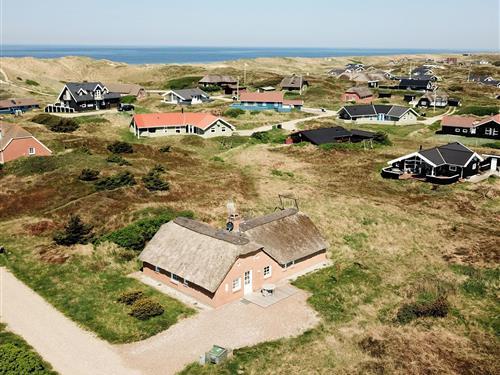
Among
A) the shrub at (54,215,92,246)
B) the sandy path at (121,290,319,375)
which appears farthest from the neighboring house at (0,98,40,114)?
the sandy path at (121,290,319,375)

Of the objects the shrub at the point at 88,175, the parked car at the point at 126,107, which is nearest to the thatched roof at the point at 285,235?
the shrub at the point at 88,175

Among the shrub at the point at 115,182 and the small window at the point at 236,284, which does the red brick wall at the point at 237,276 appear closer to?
the small window at the point at 236,284

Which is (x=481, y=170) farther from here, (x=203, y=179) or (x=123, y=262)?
(x=123, y=262)

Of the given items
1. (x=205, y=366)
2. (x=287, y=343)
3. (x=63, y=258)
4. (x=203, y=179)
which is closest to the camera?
(x=205, y=366)

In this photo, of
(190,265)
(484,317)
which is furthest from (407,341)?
(190,265)

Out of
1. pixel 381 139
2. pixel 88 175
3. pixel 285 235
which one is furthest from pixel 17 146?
pixel 381 139

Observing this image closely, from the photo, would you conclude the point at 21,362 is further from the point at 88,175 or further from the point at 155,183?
the point at 88,175

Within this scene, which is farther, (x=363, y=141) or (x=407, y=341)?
(x=363, y=141)
